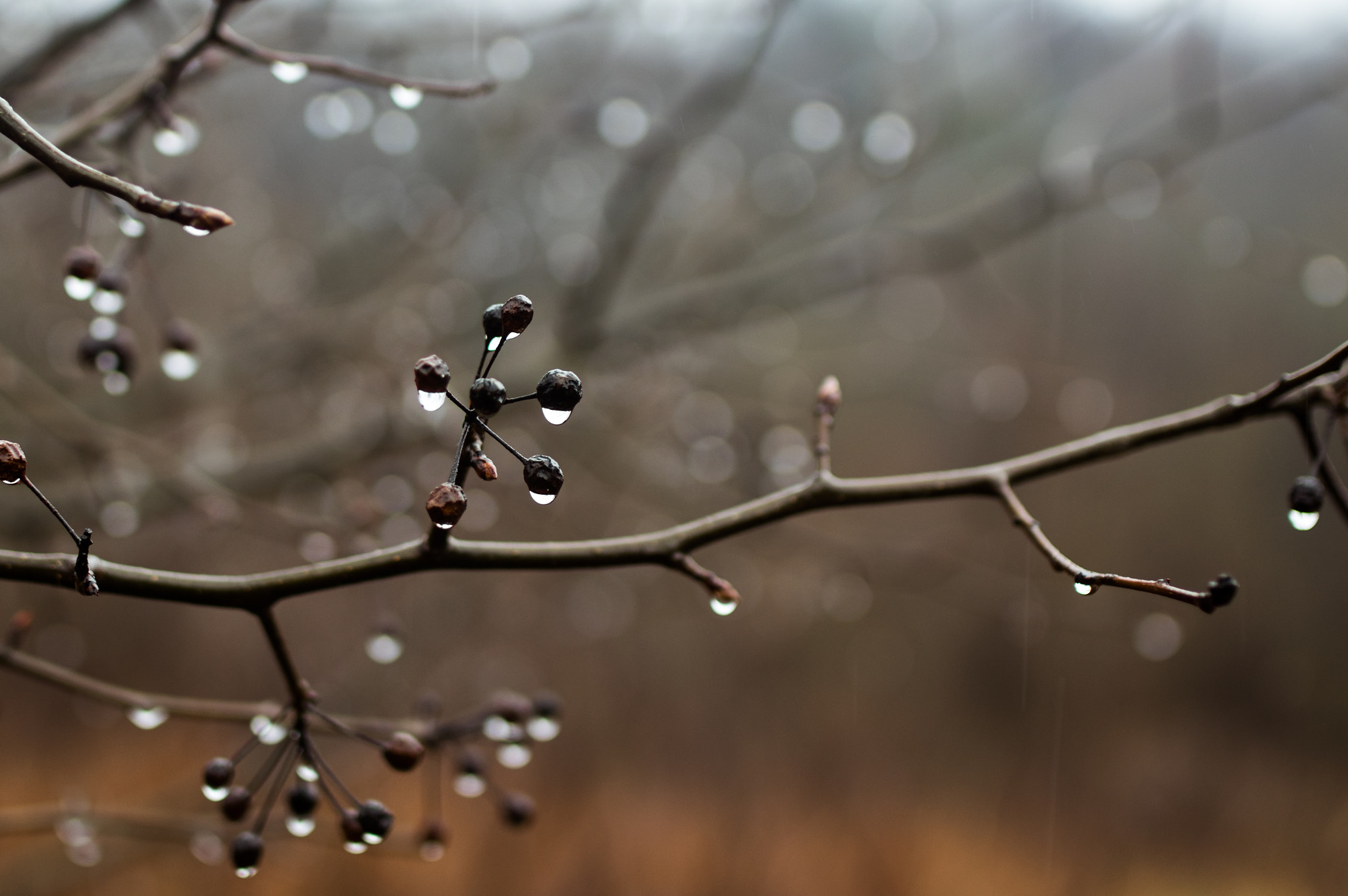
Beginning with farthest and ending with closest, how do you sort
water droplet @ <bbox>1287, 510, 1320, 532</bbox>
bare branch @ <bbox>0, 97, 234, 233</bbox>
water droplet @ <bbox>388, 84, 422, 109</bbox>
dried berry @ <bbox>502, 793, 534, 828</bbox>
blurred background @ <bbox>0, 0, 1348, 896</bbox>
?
1. blurred background @ <bbox>0, 0, 1348, 896</bbox>
2. dried berry @ <bbox>502, 793, 534, 828</bbox>
3. water droplet @ <bbox>388, 84, 422, 109</bbox>
4. water droplet @ <bbox>1287, 510, 1320, 532</bbox>
5. bare branch @ <bbox>0, 97, 234, 233</bbox>

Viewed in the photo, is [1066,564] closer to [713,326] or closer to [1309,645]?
[713,326]

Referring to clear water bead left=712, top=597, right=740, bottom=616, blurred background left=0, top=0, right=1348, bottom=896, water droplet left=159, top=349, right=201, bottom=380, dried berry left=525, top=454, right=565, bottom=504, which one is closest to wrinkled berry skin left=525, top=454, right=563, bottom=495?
dried berry left=525, top=454, right=565, bottom=504

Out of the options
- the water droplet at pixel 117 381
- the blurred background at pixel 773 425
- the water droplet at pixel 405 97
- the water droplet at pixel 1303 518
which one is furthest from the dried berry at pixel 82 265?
the water droplet at pixel 1303 518

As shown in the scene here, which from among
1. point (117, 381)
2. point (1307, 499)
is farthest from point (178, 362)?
point (1307, 499)

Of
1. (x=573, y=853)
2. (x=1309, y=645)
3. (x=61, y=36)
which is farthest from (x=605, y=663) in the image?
(x=61, y=36)

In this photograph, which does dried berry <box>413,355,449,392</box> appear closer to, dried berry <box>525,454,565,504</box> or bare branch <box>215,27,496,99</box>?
dried berry <box>525,454,565,504</box>

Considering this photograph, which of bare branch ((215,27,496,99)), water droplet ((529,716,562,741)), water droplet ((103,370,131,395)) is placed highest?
bare branch ((215,27,496,99))

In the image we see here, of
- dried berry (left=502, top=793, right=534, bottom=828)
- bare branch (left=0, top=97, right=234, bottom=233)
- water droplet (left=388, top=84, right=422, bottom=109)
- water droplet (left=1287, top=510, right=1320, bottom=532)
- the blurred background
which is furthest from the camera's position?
the blurred background

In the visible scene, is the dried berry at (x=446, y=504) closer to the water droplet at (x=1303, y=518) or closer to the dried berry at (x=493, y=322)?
the dried berry at (x=493, y=322)
